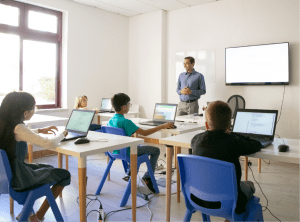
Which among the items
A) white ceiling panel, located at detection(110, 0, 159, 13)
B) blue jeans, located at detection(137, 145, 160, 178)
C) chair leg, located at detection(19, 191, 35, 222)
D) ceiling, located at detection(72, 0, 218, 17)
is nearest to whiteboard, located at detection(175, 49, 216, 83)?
ceiling, located at detection(72, 0, 218, 17)

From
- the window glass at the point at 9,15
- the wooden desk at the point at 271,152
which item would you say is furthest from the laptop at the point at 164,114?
the window glass at the point at 9,15

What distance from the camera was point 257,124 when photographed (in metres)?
2.19

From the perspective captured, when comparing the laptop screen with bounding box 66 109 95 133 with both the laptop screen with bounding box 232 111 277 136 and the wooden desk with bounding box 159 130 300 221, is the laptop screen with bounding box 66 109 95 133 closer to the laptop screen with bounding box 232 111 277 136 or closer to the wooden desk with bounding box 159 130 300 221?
the wooden desk with bounding box 159 130 300 221

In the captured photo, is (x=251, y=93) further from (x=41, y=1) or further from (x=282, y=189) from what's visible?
(x=41, y=1)

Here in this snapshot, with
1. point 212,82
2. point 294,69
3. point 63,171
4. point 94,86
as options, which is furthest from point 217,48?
point 63,171

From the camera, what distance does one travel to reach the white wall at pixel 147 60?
6.02m

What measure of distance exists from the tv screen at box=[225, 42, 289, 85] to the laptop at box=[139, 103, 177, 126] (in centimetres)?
214

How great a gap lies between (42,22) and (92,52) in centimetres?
112

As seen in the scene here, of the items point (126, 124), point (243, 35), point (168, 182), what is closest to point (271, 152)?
point (168, 182)

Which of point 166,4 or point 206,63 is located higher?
point 166,4

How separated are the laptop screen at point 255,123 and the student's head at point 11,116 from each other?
1.63 metres

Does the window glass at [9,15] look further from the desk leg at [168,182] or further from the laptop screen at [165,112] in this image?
the desk leg at [168,182]

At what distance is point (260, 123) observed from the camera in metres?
2.17

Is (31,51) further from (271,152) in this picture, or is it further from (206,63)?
(271,152)
